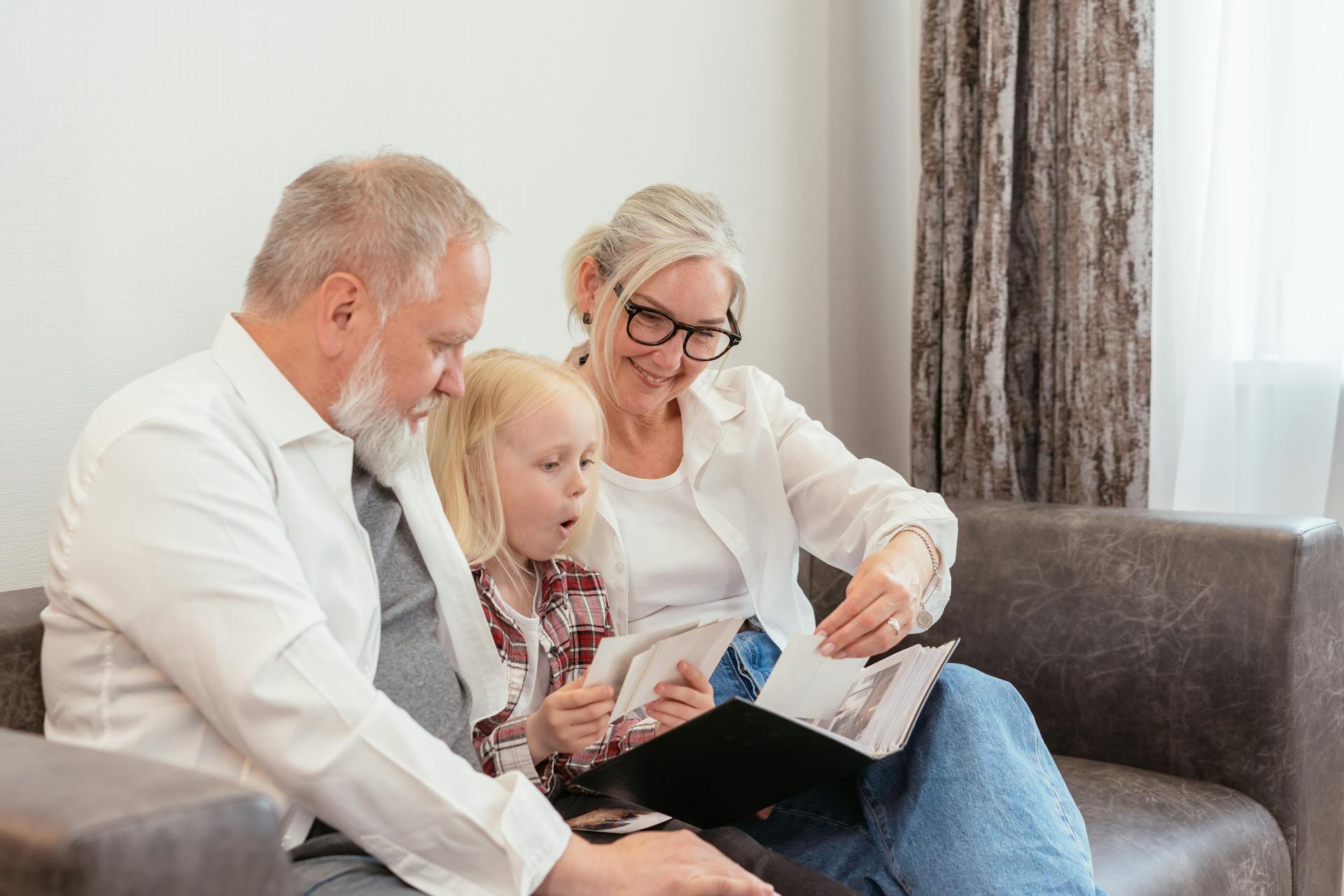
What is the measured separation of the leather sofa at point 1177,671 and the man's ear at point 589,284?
79 centimetres

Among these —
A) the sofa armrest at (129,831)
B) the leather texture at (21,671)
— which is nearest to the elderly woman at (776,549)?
the leather texture at (21,671)

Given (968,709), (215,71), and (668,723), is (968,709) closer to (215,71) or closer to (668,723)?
(668,723)

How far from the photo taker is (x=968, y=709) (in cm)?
143

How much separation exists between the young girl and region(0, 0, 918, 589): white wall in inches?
16.0

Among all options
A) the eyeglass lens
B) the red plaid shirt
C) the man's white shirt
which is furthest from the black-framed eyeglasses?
the man's white shirt

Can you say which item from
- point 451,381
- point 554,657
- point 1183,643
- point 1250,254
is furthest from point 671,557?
point 1250,254

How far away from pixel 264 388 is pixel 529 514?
0.44 meters

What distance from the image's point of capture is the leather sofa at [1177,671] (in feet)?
5.48

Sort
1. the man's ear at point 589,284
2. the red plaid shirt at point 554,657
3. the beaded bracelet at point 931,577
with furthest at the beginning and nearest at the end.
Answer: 1. the man's ear at point 589,284
2. the beaded bracelet at point 931,577
3. the red plaid shirt at point 554,657

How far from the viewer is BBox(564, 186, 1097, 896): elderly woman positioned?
4.47ft

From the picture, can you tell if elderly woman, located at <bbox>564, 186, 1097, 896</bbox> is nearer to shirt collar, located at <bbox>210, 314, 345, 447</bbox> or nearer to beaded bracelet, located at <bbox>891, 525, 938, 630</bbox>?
beaded bracelet, located at <bbox>891, 525, 938, 630</bbox>

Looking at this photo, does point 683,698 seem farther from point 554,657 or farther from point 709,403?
point 709,403

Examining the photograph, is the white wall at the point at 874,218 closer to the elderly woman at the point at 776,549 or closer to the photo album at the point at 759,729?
the elderly woman at the point at 776,549

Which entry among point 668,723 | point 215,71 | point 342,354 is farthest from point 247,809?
point 215,71
